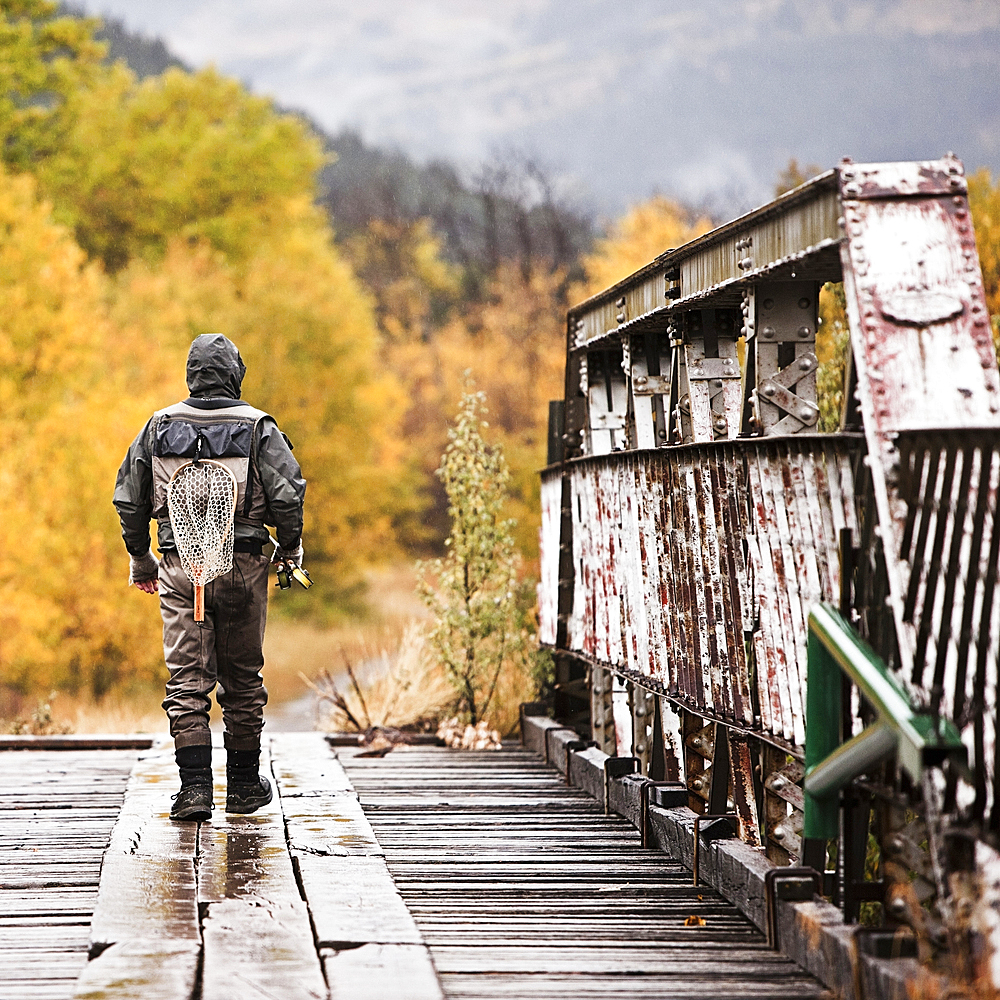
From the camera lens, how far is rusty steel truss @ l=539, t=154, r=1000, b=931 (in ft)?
11.8

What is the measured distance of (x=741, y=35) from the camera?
108750 millimetres

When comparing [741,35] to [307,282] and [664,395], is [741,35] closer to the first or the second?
[307,282]

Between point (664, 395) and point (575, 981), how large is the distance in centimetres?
372

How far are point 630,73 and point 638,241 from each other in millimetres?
78433

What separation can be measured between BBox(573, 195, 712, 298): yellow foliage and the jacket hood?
31148 mm

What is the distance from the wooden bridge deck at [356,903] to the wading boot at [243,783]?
0.30 ft

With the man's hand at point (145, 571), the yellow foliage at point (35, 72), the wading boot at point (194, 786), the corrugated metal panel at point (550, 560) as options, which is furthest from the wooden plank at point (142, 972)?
the yellow foliage at point (35, 72)

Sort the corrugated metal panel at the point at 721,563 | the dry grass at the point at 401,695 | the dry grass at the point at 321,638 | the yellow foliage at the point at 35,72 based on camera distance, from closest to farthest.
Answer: the corrugated metal panel at the point at 721,563 < the dry grass at the point at 401,695 < the dry grass at the point at 321,638 < the yellow foliage at the point at 35,72

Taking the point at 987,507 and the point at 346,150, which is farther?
the point at 346,150

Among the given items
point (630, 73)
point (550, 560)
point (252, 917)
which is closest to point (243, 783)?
point (252, 917)

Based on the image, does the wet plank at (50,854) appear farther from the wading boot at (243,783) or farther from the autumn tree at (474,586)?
the autumn tree at (474,586)

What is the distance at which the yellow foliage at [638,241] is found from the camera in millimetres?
38656

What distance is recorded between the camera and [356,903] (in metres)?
4.66

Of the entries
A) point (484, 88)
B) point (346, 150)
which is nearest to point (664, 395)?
point (346, 150)
